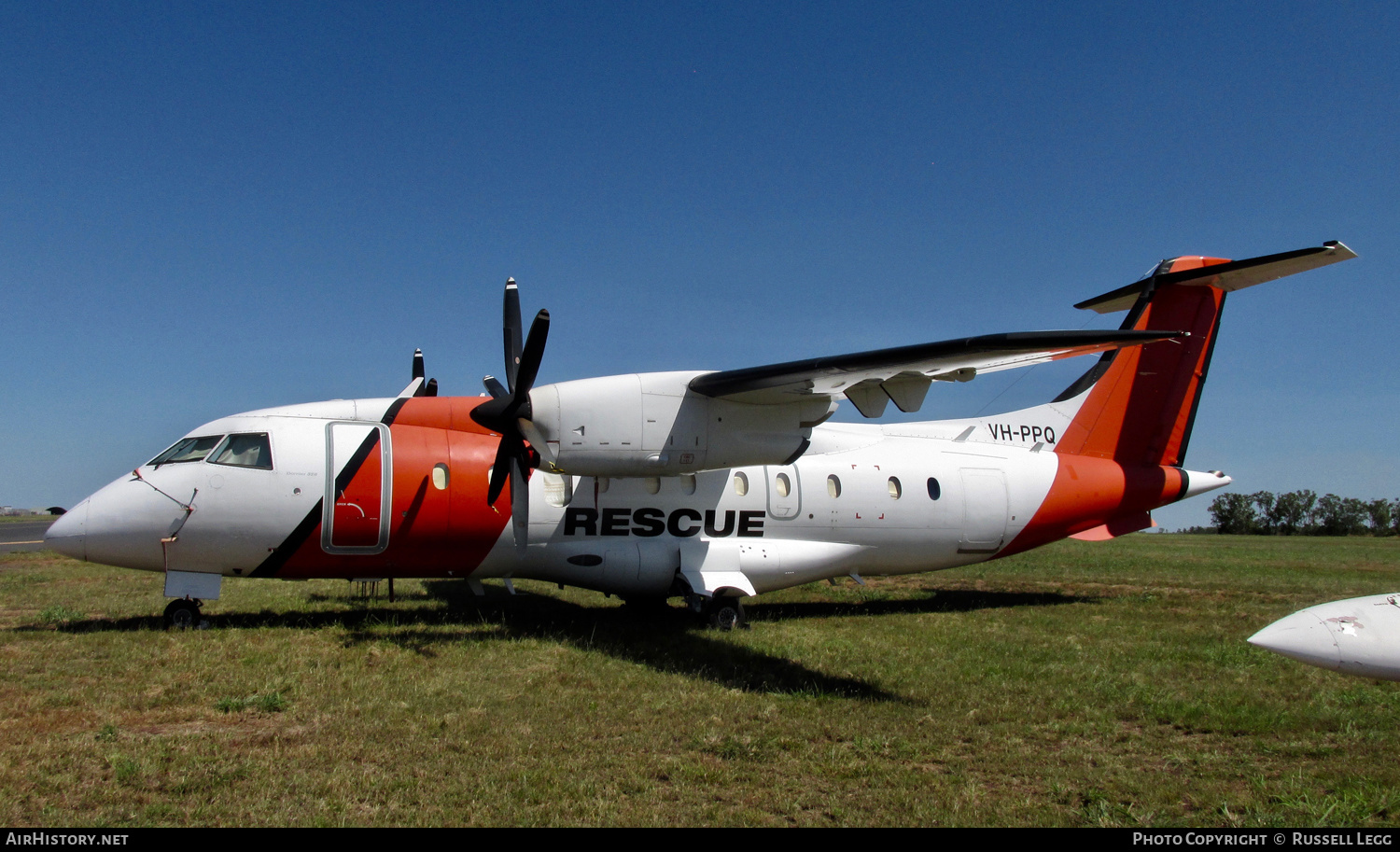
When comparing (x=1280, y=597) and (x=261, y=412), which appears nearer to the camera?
(x=261, y=412)

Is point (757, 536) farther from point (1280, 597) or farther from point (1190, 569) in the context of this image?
point (1190, 569)

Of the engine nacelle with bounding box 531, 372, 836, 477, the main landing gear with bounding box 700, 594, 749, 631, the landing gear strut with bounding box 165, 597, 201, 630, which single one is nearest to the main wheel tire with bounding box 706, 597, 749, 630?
the main landing gear with bounding box 700, 594, 749, 631

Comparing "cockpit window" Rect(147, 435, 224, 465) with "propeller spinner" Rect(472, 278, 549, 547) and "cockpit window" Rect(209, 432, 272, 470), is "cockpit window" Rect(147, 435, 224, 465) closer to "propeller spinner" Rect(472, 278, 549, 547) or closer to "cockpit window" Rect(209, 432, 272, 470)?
"cockpit window" Rect(209, 432, 272, 470)

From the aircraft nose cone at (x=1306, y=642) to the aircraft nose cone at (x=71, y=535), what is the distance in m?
12.0

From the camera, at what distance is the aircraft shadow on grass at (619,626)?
27.6 ft

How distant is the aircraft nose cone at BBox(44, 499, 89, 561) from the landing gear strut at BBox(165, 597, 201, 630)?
116cm

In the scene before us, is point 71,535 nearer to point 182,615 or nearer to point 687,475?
point 182,615

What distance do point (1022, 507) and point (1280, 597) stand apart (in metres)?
5.96

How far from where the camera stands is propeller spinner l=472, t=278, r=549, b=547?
30.1 ft

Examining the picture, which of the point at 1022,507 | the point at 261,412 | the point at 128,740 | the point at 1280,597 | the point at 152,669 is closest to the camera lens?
the point at 128,740

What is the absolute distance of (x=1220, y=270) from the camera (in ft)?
45.1

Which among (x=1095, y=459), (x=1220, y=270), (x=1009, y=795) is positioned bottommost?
(x=1009, y=795)

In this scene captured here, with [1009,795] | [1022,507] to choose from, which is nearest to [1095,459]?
[1022,507]

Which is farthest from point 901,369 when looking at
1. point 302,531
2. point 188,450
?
point 188,450
